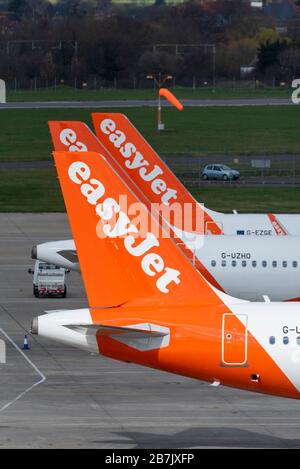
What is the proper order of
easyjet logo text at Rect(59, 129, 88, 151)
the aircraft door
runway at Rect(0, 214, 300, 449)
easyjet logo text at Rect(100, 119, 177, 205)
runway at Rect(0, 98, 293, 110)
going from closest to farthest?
the aircraft door → runway at Rect(0, 214, 300, 449) → easyjet logo text at Rect(59, 129, 88, 151) → easyjet logo text at Rect(100, 119, 177, 205) → runway at Rect(0, 98, 293, 110)

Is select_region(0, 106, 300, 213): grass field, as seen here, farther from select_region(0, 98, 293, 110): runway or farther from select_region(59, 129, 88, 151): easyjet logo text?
select_region(59, 129, 88, 151): easyjet logo text

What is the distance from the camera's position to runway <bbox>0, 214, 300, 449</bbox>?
36.5 metres

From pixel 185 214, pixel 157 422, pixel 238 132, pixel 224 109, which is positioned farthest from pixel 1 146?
pixel 157 422

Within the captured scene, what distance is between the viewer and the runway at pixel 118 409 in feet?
120

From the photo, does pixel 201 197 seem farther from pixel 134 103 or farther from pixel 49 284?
pixel 134 103

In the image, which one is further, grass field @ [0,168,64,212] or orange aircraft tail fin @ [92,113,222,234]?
grass field @ [0,168,64,212]

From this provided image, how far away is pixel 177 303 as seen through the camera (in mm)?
35000

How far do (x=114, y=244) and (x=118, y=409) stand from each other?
7686 millimetres

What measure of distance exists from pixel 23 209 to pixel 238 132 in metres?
68.3

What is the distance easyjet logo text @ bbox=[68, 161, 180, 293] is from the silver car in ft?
268

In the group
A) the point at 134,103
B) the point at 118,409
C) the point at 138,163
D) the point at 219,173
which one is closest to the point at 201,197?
the point at 219,173

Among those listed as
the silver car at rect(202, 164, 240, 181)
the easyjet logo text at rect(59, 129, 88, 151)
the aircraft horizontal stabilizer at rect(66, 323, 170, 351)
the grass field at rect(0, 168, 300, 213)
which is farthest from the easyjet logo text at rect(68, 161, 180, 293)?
the silver car at rect(202, 164, 240, 181)

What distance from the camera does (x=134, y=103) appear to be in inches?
7185
